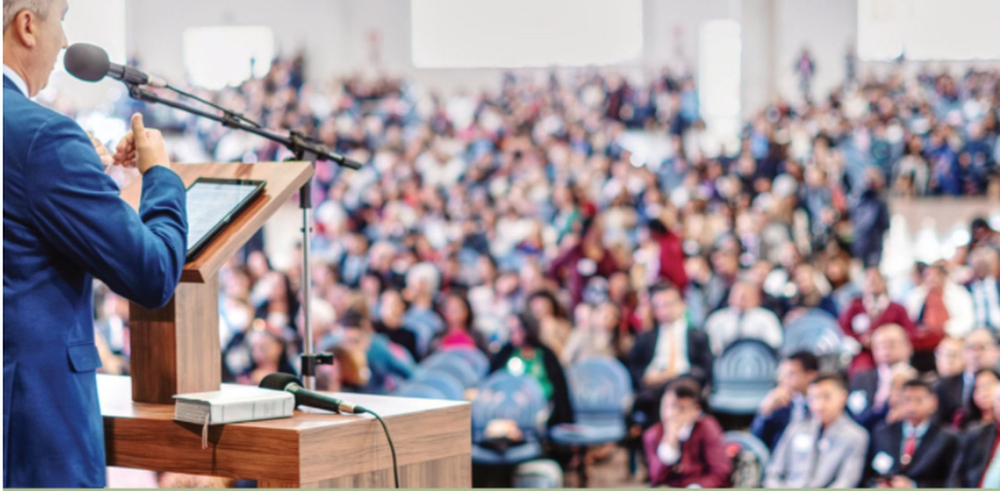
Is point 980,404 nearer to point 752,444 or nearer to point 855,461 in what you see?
point 855,461

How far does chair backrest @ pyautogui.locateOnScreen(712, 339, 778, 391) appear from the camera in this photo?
18.6ft

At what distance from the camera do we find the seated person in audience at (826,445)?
4.70 m

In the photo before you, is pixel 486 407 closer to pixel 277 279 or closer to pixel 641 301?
pixel 641 301

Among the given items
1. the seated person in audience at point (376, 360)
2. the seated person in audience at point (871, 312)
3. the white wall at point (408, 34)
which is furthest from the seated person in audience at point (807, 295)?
the white wall at point (408, 34)

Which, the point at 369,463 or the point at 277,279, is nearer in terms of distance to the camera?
the point at 369,463

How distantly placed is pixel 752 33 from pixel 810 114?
2.39 metres

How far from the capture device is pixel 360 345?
5734 millimetres

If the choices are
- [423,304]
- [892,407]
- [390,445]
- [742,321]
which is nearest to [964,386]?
[892,407]

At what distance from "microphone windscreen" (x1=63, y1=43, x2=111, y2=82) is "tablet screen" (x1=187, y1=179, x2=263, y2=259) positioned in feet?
0.97

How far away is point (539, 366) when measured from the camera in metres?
5.54

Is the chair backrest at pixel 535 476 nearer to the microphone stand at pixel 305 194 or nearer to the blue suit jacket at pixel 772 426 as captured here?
the blue suit jacket at pixel 772 426

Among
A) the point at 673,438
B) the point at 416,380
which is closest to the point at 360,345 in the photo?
the point at 416,380

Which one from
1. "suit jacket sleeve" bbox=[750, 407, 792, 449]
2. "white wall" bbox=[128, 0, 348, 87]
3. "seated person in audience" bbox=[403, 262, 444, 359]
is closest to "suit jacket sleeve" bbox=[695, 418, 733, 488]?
"suit jacket sleeve" bbox=[750, 407, 792, 449]

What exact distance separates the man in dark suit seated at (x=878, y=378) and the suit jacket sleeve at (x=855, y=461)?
302 mm
